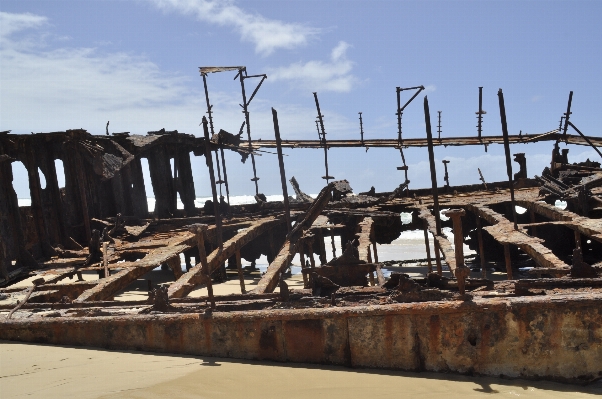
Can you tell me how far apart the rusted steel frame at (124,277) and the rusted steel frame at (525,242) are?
6098 mm

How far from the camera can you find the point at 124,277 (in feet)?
30.0

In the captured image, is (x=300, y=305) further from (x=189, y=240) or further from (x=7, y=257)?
(x=7, y=257)

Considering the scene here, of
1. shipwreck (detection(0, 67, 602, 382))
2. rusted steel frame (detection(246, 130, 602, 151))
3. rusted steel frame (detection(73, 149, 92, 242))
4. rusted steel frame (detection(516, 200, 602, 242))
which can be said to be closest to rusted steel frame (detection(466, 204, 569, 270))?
shipwreck (detection(0, 67, 602, 382))

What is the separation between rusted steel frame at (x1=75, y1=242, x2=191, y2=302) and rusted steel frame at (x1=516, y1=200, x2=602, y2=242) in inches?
294

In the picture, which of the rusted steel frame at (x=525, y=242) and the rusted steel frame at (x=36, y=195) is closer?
the rusted steel frame at (x=525, y=242)

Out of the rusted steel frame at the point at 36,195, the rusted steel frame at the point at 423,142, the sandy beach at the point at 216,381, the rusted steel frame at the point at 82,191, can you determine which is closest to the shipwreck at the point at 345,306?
the sandy beach at the point at 216,381

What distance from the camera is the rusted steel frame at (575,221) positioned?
8727mm

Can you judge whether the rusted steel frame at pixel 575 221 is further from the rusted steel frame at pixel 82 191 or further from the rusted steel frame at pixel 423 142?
the rusted steel frame at pixel 423 142

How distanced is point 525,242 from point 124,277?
259 inches

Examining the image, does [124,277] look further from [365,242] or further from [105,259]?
[365,242]

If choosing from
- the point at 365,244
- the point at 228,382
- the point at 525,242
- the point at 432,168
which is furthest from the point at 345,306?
the point at 365,244

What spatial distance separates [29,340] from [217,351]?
253 cm

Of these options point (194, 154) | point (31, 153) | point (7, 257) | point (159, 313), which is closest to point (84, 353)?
point (159, 313)

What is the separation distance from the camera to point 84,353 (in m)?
5.95
